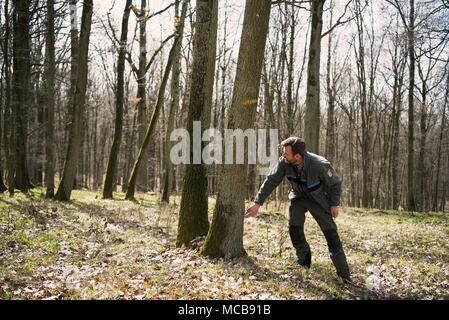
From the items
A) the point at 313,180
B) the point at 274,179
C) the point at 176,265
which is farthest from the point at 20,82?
the point at 313,180

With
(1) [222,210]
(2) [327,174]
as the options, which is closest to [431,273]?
(2) [327,174]

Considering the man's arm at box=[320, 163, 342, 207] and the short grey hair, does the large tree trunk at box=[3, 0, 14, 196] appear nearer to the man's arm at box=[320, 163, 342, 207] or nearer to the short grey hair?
the short grey hair

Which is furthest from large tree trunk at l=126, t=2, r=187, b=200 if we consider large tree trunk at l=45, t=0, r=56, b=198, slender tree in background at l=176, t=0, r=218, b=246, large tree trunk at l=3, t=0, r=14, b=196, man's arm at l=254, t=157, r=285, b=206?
man's arm at l=254, t=157, r=285, b=206

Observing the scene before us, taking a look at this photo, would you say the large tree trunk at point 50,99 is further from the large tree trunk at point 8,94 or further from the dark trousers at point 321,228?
the dark trousers at point 321,228

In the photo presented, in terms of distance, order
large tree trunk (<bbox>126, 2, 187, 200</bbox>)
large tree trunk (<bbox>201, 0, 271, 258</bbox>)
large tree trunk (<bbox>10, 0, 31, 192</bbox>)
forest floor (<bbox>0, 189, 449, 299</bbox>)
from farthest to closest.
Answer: large tree trunk (<bbox>126, 2, 187, 200</bbox>) → large tree trunk (<bbox>10, 0, 31, 192</bbox>) → large tree trunk (<bbox>201, 0, 271, 258</bbox>) → forest floor (<bbox>0, 189, 449, 299</bbox>)

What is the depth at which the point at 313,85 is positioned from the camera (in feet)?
47.2

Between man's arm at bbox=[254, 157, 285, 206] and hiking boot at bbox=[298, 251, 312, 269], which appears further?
hiking boot at bbox=[298, 251, 312, 269]

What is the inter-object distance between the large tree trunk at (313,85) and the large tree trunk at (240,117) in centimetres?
809

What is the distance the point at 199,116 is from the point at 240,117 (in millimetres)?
1382

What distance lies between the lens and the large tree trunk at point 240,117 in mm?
6523

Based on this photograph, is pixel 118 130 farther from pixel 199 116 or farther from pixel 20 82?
pixel 199 116

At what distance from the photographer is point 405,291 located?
19.8ft

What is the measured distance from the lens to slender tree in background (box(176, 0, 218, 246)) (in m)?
7.64

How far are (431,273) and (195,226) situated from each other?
3.96m
